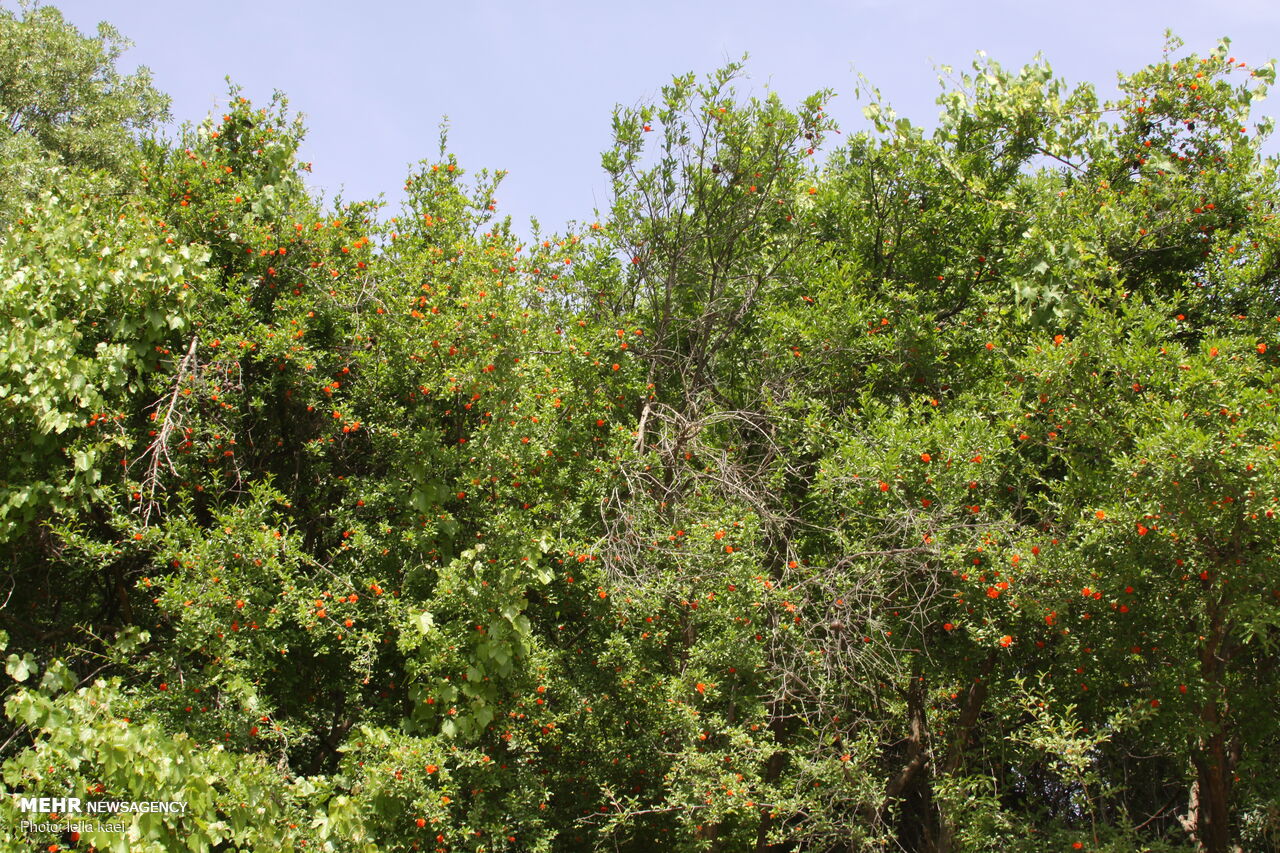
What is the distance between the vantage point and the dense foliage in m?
4.00

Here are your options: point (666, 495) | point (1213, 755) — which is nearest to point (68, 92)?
point (666, 495)

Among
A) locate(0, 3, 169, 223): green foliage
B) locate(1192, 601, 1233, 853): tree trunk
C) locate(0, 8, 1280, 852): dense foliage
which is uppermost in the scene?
locate(0, 3, 169, 223): green foliage

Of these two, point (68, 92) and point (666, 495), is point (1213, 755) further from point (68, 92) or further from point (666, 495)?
point (68, 92)

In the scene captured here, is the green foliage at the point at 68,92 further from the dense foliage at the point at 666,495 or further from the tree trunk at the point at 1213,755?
the tree trunk at the point at 1213,755

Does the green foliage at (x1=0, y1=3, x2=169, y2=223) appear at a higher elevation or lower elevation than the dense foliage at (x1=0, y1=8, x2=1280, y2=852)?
higher

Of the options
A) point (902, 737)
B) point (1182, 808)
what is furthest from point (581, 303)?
point (1182, 808)

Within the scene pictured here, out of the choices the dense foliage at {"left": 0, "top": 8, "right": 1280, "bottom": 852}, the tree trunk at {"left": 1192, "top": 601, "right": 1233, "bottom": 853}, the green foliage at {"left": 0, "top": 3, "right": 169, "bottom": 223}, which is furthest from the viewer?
the green foliage at {"left": 0, "top": 3, "right": 169, "bottom": 223}

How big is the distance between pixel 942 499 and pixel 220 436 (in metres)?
3.62


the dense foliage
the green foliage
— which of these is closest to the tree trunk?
the dense foliage

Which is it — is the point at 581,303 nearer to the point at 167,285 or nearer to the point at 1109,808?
the point at 167,285

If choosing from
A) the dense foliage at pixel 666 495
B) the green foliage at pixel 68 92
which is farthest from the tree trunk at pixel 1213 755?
the green foliage at pixel 68 92

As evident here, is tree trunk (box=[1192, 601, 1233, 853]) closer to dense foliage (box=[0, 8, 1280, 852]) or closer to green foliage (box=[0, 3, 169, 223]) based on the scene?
dense foliage (box=[0, 8, 1280, 852])

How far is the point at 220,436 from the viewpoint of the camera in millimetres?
4469

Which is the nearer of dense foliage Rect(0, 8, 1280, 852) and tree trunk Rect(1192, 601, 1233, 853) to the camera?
dense foliage Rect(0, 8, 1280, 852)
